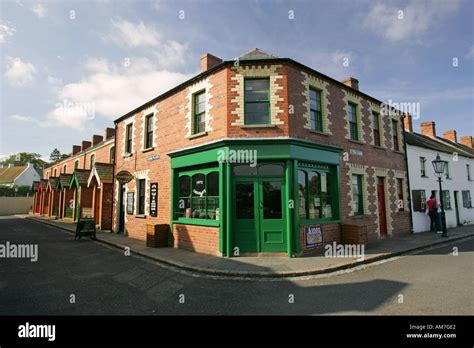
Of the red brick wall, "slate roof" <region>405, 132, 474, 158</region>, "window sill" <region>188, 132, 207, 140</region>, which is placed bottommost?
the red brick wall

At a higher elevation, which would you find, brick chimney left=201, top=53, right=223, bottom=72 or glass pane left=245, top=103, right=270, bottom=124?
brick chimney left=201, top=53, right=223, bottom=72

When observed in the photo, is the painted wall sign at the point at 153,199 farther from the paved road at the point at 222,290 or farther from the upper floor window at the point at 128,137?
the upper floor window at the point at 128,137

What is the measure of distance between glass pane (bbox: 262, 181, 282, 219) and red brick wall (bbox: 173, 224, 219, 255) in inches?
74.9

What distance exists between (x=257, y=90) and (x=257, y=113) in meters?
0.89

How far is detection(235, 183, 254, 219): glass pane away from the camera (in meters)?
9.19

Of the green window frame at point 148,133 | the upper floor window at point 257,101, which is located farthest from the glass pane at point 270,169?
the green window frame at point 148,133

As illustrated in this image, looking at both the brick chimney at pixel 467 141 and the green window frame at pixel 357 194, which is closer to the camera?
the green window frame at pixel 357 194

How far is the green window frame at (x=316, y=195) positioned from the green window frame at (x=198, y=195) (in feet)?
10.3

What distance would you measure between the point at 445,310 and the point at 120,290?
652 cm

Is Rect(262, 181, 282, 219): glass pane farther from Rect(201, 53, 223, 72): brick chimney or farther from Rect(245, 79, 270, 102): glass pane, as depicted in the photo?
Rect(201, 53, 223, 72): brick chimney

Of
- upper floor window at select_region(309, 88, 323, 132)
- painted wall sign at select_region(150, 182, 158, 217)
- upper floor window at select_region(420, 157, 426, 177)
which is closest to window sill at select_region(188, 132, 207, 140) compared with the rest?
painted wall sign at select_region(150, 182, 158, 217)

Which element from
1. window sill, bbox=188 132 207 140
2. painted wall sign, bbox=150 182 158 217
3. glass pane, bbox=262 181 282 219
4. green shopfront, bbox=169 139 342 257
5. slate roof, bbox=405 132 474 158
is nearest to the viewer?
green shopfront, bbox=169 139 342 257

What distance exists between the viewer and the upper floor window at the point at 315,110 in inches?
415

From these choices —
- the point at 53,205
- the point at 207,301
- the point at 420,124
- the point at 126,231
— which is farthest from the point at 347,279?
the point at 53,205
